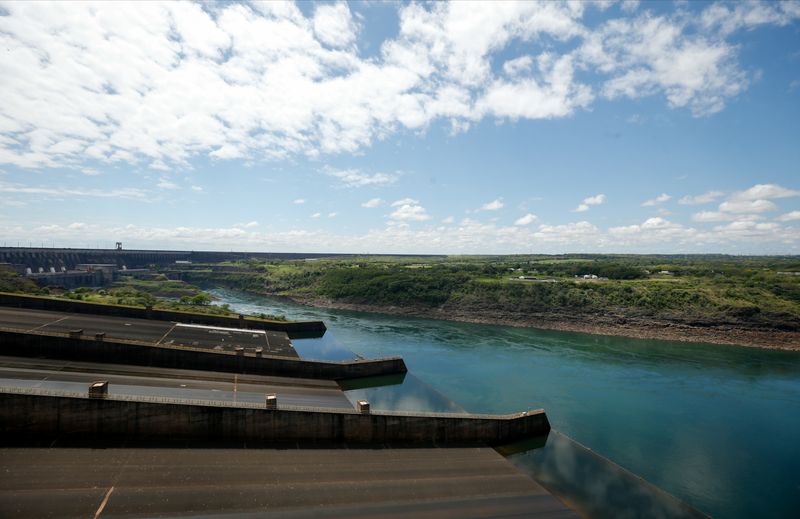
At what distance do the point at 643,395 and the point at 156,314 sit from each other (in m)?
61.6

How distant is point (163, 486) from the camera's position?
18500 millimetres

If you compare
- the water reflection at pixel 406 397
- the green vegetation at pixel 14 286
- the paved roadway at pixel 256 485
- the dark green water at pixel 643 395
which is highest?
the green vegetation at pixel 14 286

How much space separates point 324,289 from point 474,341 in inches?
2535

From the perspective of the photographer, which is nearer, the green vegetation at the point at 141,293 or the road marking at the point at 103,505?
the road marking at the point at 103,505

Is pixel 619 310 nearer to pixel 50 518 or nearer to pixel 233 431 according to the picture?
pixel 233 431

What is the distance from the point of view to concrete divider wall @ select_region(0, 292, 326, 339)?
48.7 meters

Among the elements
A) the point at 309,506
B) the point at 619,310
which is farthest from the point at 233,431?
the point at 619,310

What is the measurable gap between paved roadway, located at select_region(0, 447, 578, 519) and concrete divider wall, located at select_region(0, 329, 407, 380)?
59.2ft

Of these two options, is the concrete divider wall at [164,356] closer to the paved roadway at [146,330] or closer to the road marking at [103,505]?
the paved roadway at [146,330]

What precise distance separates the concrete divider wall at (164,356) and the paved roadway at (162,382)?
3.80ft

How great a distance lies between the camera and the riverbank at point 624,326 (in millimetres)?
74375

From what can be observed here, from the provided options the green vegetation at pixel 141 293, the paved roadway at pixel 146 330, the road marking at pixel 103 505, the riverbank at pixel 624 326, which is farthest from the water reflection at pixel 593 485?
the riverbank at pixel 624 326

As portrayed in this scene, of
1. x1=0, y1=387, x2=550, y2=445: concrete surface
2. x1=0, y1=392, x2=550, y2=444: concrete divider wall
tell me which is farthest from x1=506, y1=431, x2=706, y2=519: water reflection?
x1=0, y1=387, x2=550, y2=445: concrete surface

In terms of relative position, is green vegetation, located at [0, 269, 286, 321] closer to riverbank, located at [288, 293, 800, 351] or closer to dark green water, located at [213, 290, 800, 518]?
dark green water, located at [213, 290, 800, 518]
